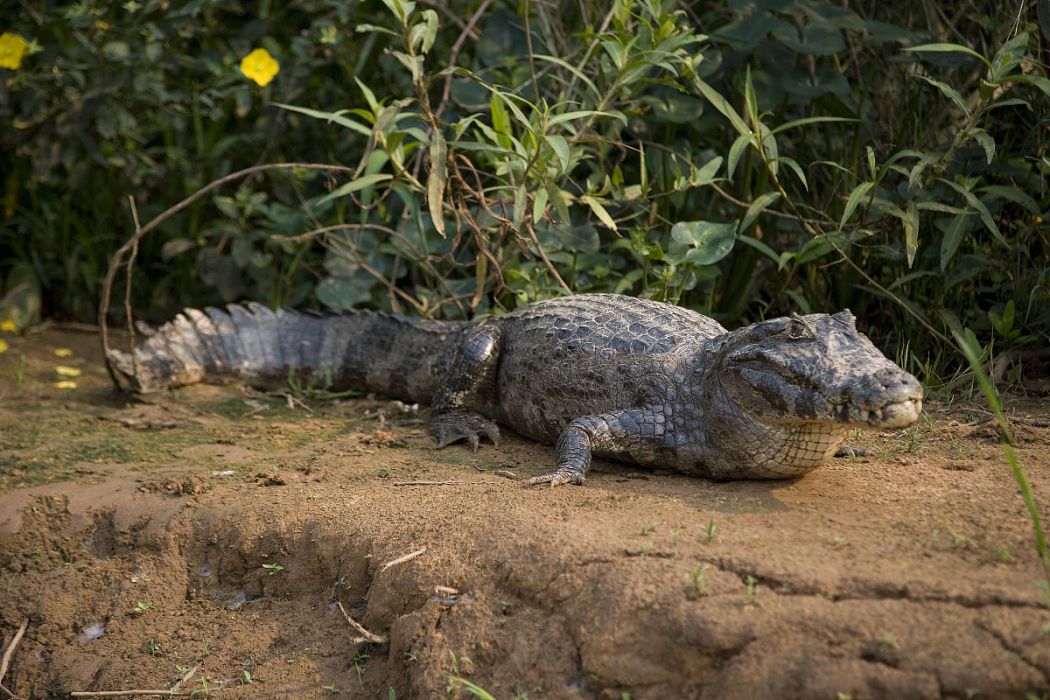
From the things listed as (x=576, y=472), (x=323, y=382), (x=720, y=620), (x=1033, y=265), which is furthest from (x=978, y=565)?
(x=323, y=382)

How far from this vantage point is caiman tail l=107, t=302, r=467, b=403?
18.4 ft

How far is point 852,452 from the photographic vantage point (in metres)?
4.15

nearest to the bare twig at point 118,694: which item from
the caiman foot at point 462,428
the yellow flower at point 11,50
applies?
the caiman foot at point 462,428

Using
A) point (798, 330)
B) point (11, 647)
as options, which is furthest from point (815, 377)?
point (11, 647)

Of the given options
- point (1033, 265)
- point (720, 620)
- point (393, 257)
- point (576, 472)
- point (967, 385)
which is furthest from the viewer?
point (393, 257)

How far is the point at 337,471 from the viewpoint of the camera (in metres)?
4.40

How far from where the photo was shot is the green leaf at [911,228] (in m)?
4.62

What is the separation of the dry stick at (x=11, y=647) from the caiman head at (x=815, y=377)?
2906 millimetres

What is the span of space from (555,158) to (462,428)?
4.46ft

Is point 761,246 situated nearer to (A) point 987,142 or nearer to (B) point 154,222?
(A) point 987,142

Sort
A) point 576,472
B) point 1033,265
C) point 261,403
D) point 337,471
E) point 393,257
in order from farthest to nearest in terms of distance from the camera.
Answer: point 393,257, point 261,403, point 1033,265, point 337,471, point 576,472

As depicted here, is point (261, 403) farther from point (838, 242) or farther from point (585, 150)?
point (838, 242)

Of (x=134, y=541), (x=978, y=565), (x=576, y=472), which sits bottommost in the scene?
(x=134, y=541)

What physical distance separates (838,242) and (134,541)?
346 cm
